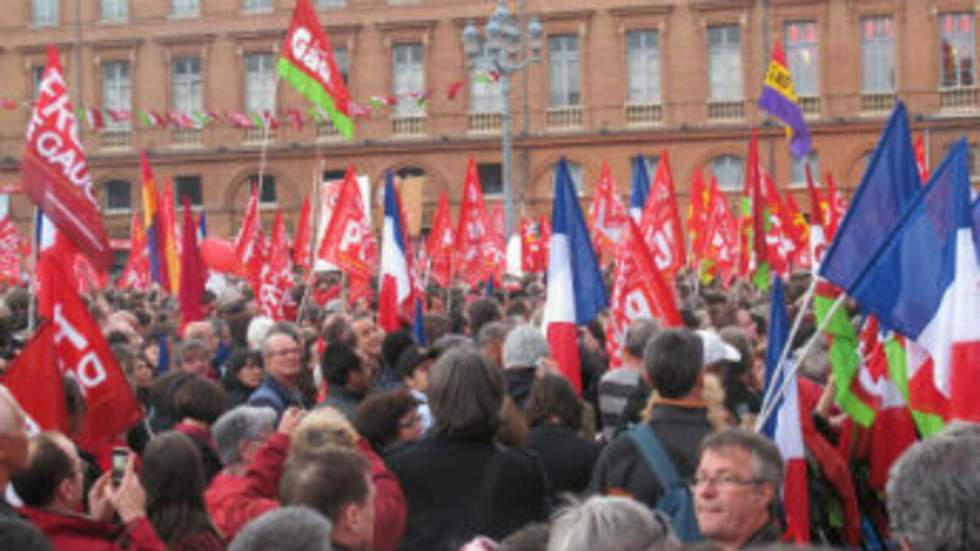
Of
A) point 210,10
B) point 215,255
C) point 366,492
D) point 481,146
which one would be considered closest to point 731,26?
point 481,146

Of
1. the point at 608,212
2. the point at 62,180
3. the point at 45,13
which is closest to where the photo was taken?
the point at 62,180

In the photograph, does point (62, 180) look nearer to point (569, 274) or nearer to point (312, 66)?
point (569, 274)

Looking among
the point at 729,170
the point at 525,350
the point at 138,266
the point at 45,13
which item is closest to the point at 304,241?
the point at 138,266

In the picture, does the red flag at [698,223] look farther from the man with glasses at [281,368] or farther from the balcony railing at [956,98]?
the balcony railing at [956,98]

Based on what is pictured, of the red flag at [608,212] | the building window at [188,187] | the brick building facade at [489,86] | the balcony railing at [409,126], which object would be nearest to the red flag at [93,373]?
the red flag at [608,212]

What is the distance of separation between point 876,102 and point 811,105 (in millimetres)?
1551

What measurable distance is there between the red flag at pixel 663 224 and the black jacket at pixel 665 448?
7.93m

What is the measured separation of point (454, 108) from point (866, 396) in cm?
3463

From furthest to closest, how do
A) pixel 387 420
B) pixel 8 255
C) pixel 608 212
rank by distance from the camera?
1. pixel 8 255
2. pixel 608 212
3. pixel 387 420

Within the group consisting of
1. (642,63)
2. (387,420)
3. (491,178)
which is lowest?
(387,420)

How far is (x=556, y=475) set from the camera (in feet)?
20.2

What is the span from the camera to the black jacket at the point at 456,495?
204 inches

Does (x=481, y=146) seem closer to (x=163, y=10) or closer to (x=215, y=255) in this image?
(x=163, y=10)

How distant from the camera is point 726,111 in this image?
128 ft
